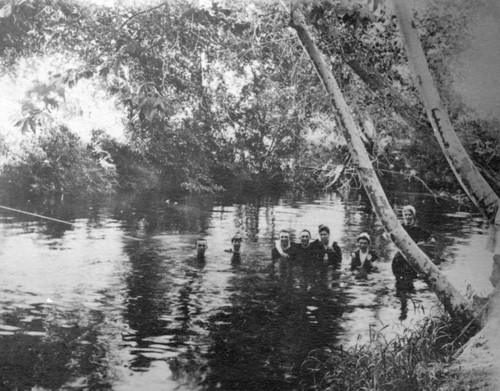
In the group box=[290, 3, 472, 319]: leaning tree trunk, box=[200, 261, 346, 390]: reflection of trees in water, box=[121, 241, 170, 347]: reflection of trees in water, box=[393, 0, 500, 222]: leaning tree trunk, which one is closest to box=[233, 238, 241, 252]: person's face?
box=[200, 261, 346, 390]: reflection of trees in water

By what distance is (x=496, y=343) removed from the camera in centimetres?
263

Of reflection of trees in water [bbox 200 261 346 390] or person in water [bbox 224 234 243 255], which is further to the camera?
person in water [bbox 224 234 243 255]

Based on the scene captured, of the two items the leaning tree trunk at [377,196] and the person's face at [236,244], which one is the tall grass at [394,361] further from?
the person's face at [236,244]

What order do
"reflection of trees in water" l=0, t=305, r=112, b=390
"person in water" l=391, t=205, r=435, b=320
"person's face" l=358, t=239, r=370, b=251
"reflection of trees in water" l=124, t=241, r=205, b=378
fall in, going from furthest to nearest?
"person's face" l=358, t=239, r=370, b=251
"person in water" l=391, t=205, r=435, b=320
"reflection of trees in water" l=124, t=241, r=205, b=378
"reflection of trees in water" l=0, t=305, r=112, b=390

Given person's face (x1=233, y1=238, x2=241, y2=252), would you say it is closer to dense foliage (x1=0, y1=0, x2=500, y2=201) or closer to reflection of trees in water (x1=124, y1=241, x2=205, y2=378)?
reflection of trees in water (x1=124, y1=241, x2=205, y2=378)

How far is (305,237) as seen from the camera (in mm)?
3305

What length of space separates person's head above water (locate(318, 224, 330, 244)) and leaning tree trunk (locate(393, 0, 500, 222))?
0.81 meters

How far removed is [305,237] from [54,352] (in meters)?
1.46

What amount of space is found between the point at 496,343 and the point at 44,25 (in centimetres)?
277

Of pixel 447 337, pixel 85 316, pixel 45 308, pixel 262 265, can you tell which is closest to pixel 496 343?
pixel 447 337

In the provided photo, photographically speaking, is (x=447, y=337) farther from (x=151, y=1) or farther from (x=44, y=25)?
(x=44, y=25)

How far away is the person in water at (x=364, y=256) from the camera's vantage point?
10.5ft

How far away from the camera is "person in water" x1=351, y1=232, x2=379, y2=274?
3191 millimetres

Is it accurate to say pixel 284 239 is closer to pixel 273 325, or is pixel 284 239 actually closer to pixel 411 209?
pixel 273 325
